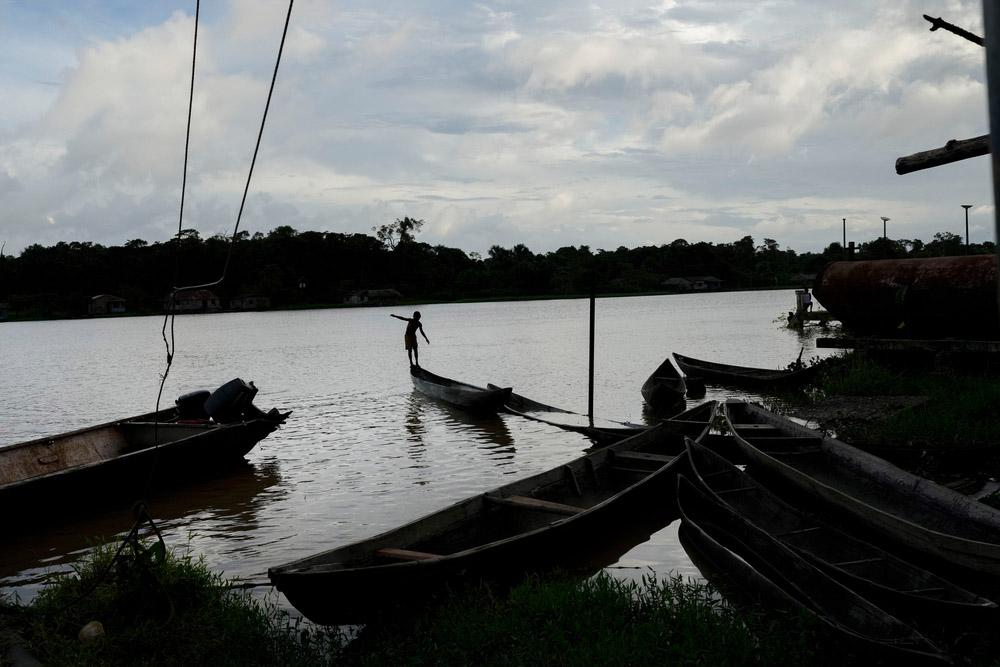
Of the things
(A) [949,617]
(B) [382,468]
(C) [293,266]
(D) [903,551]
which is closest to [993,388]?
(D) [903,551]

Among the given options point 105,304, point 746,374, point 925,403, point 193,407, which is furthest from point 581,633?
point 105,304

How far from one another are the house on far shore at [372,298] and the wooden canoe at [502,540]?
396 ft

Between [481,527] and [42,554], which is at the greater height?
[481,527]

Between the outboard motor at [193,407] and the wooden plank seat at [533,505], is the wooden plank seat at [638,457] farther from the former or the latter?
the outboard motor at [193,407]

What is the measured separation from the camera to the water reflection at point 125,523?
10.2 metres

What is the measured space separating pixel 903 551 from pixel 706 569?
2.06 metres

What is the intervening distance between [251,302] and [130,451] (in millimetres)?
117115

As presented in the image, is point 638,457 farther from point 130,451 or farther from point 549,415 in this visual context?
point 549,415

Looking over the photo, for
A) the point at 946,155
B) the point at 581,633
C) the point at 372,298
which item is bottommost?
the point at 581,633

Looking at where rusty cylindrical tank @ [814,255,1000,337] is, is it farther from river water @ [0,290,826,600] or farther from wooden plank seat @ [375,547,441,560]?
wooden plank seat @ [375,547,441,560]

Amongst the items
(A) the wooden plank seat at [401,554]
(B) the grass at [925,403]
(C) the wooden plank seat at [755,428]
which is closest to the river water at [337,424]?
(A) the wooden plank seat at [401,554]

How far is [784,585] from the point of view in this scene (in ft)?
21.4

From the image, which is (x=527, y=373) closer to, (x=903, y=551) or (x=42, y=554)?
(x=42, y=554)

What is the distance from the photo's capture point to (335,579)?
6332mm
